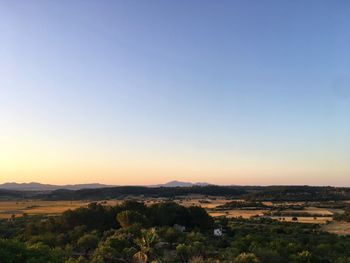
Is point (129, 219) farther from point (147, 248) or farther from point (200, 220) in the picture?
point (147, 248)

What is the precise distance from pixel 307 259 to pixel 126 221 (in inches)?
1207

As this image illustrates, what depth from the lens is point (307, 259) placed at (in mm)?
41875

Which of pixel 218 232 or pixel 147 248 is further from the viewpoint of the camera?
pixel 218 232

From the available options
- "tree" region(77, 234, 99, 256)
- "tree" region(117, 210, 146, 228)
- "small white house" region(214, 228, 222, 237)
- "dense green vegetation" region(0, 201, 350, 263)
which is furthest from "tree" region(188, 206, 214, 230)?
"tree" region(77, 234, 99, 256)

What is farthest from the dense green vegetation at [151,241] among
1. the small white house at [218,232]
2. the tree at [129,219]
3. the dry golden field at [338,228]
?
the dry golden field at [338,228]

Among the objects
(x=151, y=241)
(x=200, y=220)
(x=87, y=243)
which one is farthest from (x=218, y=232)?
(x=151, y=241)

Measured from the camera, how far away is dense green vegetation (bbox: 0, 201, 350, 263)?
132ft

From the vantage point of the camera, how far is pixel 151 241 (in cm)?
4703

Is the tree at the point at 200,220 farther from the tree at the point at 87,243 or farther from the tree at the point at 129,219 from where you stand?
the tree at the point at 87,243

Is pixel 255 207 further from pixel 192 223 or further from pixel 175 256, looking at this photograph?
pixel 175 256

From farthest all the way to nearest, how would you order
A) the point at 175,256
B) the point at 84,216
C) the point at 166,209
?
the point at 166,209 → the point at 84,216 → the point at 175,256

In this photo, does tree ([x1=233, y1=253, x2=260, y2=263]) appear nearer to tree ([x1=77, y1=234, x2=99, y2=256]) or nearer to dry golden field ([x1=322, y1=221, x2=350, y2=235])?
tree ([x1=77, y1=234, x2=99, y2=256])

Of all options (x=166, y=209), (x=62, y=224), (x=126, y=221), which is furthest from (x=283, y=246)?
(x=62, y=224)

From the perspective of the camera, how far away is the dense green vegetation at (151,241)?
40.4m
